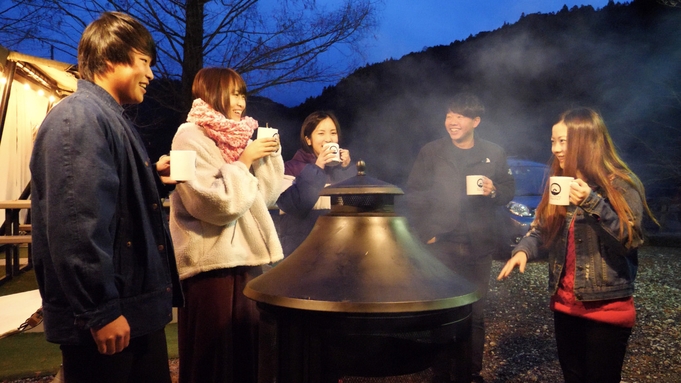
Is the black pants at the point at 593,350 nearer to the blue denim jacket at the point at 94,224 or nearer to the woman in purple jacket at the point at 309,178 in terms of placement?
the woman in purple jacket at the point at 309,178

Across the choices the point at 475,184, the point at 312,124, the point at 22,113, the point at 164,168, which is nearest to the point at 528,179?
the point at 475,184

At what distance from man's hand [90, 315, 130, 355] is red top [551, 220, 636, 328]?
6.90 feet

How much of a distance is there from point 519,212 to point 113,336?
8.60 metres

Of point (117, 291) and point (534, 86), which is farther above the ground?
point (534, 86)

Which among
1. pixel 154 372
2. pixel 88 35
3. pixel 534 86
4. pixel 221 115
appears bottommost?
pixel 154 372

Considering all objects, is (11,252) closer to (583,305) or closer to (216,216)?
(216,216)

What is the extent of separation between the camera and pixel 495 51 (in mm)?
19625

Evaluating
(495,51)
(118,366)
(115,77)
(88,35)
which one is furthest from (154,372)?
(495,51)

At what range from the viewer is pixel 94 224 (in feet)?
A: 4.90

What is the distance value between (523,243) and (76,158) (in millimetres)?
2346

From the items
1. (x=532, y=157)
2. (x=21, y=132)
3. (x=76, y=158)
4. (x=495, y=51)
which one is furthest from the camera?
(x=495, y=51)

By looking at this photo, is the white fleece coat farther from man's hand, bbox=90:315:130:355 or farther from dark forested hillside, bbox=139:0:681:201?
dark forested hillside, bbox=139:0:681:201

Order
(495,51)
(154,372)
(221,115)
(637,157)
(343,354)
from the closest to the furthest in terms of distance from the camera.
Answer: (154,372) → (343,354) → (221,115) → (637,157) → (495,51)

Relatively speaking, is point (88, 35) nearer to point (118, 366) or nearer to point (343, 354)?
point (118, 366)
